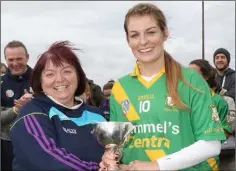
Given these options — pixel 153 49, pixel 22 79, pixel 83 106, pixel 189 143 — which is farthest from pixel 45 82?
pixel 22 79

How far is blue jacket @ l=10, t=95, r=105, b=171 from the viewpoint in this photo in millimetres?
2207

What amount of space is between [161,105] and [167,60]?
0.27 metres

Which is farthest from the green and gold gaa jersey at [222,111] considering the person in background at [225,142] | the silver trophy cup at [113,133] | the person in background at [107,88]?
the person in background at [107,88]

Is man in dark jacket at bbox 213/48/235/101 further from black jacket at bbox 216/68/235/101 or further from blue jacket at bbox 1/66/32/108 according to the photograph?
blue jacket at bbox 1/66/32/108

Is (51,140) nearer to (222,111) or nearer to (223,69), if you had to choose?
(222,111)

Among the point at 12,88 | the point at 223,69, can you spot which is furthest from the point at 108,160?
the point at 223,69

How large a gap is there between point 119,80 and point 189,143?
0.61 metres

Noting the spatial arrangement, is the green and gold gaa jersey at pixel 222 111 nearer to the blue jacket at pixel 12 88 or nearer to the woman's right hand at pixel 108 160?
the woman's right hand at pixel 108 160

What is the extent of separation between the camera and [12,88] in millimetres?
4797

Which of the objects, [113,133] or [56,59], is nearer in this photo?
[113,133]

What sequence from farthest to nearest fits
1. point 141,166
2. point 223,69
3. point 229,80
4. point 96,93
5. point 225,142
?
point 223,69
point 96,93
point 229,80
point 225,142
point 141,166

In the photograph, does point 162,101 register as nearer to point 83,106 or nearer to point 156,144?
point 156,144

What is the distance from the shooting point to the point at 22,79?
485cm

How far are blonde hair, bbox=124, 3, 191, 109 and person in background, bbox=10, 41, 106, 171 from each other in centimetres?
44
